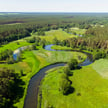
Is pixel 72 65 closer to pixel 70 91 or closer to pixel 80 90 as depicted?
pixel 80 90

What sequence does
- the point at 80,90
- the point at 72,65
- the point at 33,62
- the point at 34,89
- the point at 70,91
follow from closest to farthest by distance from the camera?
the point at 70,91 < the point at 80,90 < the point at 34,89 < the point at 72,65 < the point at 33,62

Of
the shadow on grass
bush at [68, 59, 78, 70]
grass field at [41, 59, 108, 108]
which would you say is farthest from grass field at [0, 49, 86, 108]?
the shadow on grass

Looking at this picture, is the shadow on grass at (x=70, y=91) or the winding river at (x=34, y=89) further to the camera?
the shadow on grass at (x=70, y=91)

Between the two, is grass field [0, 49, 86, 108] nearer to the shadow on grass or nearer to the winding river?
the winding river

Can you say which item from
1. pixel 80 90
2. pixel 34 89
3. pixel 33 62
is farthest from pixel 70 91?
pixel 33 62

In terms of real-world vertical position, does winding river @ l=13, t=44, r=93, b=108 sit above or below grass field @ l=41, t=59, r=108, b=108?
below

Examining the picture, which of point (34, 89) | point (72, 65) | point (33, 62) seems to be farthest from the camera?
point (33, 62)

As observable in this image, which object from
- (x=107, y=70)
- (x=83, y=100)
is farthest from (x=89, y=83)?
(x=107, y=70)

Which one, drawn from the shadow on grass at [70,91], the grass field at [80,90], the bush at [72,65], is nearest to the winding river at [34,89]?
the grass field at [80,90]

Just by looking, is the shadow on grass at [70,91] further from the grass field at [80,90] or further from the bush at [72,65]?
the bush at [72,65]
